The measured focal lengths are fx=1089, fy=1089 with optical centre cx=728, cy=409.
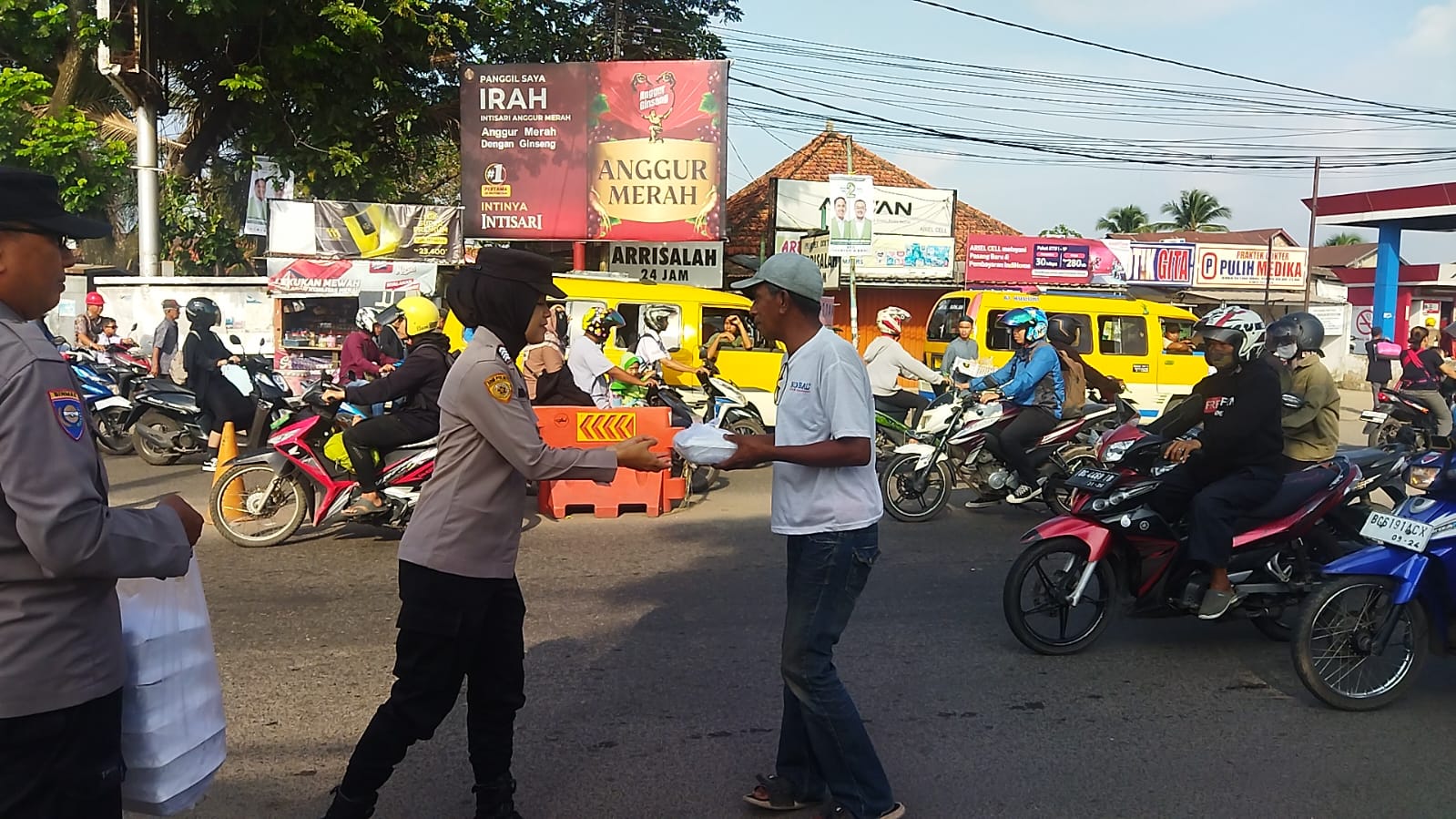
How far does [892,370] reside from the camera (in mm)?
10484

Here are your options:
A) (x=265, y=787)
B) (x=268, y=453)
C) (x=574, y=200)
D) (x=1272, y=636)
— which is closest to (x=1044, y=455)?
(x=1272, y=636)

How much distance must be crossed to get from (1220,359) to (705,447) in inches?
131

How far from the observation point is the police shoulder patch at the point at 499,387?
3.16 metres

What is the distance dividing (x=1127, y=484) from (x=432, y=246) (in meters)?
15.5

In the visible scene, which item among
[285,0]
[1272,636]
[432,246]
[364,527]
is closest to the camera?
[1272,636]

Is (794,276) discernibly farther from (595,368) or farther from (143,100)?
(143,100)

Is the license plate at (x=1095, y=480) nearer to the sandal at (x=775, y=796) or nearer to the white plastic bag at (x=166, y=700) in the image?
the sandal at (x=775, y=796)

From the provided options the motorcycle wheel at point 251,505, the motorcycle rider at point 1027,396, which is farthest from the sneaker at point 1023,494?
the motorcycle wheel at point 251,505

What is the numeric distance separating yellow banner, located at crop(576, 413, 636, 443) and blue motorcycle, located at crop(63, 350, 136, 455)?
5.32m

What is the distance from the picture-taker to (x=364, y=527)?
8.09m

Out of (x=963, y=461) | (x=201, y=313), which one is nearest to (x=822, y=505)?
(x=963, y=461)

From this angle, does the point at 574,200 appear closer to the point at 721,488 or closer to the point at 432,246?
the point at 432,246

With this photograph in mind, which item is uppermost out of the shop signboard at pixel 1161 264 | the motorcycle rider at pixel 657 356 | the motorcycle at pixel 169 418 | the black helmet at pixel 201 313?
the shop signboard at pixel 1161 264

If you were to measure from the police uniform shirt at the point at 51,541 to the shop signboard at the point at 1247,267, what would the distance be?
28215 millimetres
